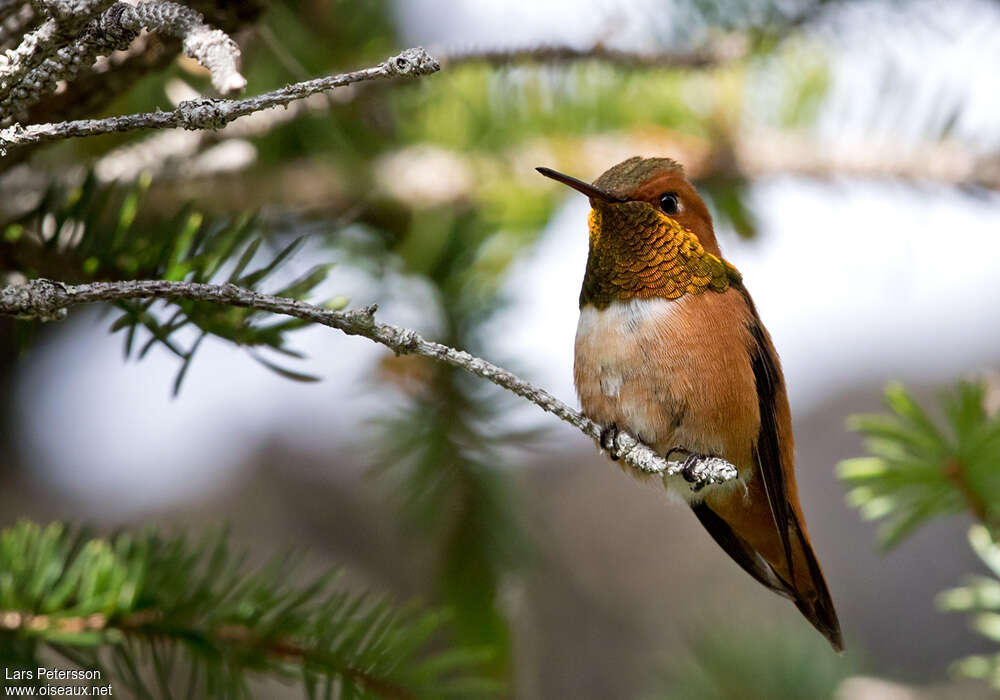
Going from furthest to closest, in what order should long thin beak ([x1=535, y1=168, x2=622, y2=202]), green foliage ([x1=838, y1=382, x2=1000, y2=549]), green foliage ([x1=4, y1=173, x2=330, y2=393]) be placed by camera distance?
long thin beak ([x1=535, y1=168, x2=622, y2=202])
green foliage ([x1=838, y1=382, x2=1000, y2=549])
green foliage ([x1=4, y1=173, x2=330, y2=393])

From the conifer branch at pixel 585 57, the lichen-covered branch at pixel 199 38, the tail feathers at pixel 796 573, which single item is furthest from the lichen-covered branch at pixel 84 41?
the tail feathers at pixel 796 573

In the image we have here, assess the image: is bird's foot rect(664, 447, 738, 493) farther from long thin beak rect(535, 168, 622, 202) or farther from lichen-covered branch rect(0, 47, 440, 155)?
lichen-covered branch rect(0, 47, 440, 155)

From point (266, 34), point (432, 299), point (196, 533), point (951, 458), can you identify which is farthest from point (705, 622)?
point (196, 533)

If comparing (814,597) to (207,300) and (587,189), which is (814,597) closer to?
(587,189)

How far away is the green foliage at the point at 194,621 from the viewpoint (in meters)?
1.38

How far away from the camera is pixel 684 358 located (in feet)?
6.61

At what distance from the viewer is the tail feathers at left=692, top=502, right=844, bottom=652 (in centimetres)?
218

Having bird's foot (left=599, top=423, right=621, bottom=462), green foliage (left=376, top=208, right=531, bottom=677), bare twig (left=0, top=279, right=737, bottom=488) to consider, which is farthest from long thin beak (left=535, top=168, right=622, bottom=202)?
bare twig (left=0, top=279, right=737, bottom=488)

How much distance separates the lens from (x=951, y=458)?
1.71 meters

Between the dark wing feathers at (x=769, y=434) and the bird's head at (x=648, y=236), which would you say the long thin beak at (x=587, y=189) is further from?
the dark wing feathers at (x=769, y=434)

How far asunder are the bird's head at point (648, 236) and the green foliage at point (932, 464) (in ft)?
1.76

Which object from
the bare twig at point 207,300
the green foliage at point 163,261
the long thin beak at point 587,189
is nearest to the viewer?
the bare twig at point 207,300

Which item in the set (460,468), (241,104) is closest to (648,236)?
(460,468)

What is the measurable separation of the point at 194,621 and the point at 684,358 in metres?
1.12
